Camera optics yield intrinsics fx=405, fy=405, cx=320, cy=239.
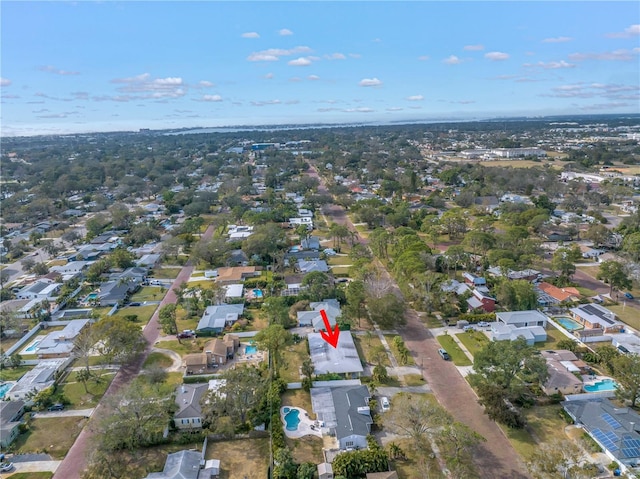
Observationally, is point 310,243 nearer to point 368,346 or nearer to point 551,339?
point 368,346

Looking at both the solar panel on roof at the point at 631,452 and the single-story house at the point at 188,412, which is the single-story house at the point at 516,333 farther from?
the single-story house at the point at 188,412

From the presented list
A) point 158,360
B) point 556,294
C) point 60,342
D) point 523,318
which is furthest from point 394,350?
point 60,342

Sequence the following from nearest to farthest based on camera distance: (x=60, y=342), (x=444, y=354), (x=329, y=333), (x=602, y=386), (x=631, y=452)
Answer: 1. (x=631, y=452)
2. (x=602, y=386)
3. (x=444, y=354)
4. (x=60, y=342)
5. (x=329, y=333)

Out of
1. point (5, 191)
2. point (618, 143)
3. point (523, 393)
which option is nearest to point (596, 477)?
point (523, 393)

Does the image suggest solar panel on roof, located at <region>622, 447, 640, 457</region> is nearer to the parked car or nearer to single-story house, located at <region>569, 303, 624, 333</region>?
the parked car

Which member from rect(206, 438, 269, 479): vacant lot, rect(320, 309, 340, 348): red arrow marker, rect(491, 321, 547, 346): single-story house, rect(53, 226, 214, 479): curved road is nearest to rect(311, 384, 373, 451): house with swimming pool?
rect(206, 438, 269, 479): vacant lot
